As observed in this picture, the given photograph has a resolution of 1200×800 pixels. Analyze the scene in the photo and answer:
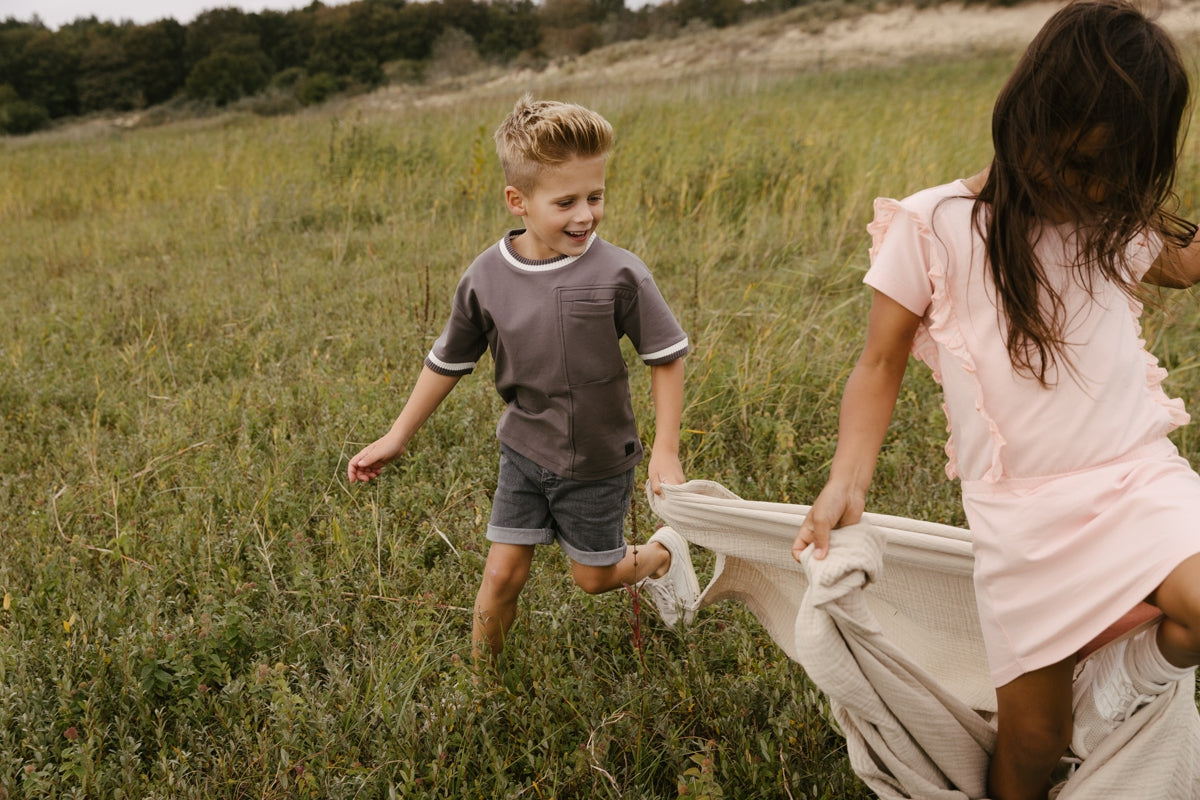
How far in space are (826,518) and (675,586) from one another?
1.19 m

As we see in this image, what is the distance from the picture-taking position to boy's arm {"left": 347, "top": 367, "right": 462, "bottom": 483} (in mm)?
2480

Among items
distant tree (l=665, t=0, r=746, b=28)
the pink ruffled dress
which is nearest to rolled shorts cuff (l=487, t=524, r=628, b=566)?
the pink ruffled dress

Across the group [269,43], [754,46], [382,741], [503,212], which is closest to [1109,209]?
[382,741]

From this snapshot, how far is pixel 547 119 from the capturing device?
2.12 m

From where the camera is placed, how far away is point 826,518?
1.72 m

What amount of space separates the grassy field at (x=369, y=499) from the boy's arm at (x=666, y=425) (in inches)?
19.5

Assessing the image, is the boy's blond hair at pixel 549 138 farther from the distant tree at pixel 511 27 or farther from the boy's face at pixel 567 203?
the distant tree at pixel 511 27

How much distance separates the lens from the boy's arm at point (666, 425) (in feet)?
7.35

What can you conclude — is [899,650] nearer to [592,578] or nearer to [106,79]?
[592,578]

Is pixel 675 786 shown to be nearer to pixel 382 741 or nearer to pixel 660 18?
pixel 382 741

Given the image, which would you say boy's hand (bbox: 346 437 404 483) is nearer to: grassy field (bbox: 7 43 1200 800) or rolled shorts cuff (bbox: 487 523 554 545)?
rolled shorts cuff (bbox: 487 523 554 545)

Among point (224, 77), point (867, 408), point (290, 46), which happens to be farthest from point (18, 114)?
point (867, 408)

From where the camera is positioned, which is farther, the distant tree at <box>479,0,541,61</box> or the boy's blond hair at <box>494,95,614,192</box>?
the distant tree at <box>479,0,541,61</box>

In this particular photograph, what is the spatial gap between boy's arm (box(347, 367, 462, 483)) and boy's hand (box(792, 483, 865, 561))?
3.75ft
